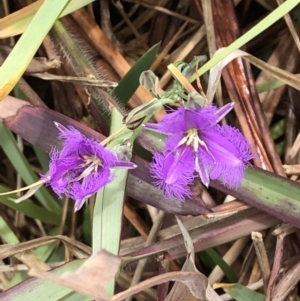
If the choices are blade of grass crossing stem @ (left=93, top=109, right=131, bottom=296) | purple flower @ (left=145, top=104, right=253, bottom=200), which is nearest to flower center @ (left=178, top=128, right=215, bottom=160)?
purple flower @ (left=145, top=104, right=253, bottom=200)

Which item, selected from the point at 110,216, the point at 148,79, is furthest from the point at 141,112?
the point at 110,216

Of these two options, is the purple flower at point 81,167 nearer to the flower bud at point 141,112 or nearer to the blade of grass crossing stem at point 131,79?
the flower bud at point 141,112

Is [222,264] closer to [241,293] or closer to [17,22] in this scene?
[241,293]

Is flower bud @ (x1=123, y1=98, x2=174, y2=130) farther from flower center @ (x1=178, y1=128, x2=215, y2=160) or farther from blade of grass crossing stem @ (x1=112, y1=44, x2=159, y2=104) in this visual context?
blade of grass crossing stem @ (x1=112, y1=44, x2=159, y2=104)

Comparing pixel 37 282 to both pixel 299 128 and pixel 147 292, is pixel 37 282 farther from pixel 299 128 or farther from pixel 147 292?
pixel 299 128

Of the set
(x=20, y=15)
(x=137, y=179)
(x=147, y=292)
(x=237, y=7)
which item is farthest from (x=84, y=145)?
(x=237, y=7)

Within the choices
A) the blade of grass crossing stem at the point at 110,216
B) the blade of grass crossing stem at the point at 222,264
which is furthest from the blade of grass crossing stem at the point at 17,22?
the blade of grass crossing stem at the point at 222,264
